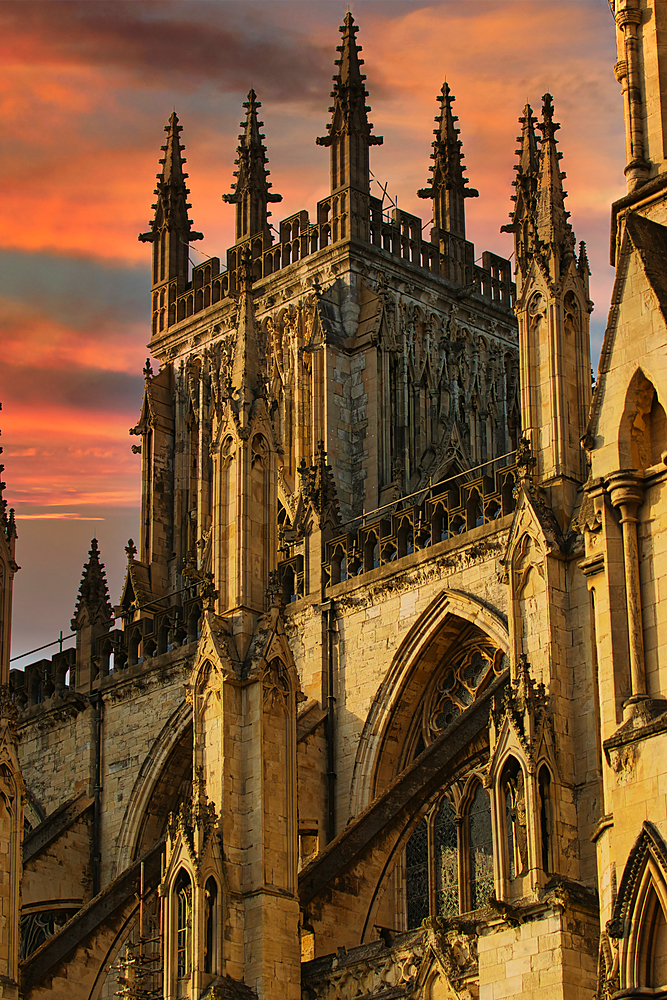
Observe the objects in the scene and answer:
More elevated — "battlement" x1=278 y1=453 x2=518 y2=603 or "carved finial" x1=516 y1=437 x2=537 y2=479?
"battlement" x1=278 y1=453 x2=518 y2=603

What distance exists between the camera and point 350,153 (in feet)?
116

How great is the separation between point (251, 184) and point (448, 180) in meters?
4.11

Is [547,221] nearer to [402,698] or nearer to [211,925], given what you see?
[402,698]

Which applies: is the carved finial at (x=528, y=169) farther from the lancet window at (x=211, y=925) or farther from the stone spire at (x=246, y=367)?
the lancet window at (x=211, y=925)

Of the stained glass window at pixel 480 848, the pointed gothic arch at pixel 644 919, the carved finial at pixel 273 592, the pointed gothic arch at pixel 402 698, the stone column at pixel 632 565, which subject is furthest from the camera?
the pointed gothic arch at pixel 402 698

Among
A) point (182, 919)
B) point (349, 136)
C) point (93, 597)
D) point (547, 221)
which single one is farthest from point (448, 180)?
point (182, 919)

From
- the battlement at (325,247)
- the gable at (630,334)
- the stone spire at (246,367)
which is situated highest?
the battlement at (325,247)

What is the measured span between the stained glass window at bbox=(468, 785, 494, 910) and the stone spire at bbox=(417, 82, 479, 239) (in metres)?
16.6

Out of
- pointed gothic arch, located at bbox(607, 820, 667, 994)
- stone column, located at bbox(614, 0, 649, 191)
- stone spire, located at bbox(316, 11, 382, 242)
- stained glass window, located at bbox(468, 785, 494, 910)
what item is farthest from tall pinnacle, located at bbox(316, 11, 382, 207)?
pointed gothic arch, located at bbox(607, 820, 667, 994)

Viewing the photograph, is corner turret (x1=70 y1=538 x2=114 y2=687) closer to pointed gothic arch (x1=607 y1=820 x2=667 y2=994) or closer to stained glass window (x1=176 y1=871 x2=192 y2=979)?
stained glass window (x1=176 y1=871 x2=192 y2=979)

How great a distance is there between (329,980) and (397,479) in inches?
571

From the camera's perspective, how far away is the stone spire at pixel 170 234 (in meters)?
39.5

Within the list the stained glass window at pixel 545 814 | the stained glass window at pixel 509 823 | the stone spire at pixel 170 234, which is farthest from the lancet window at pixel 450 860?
the stone spire at pixel 170 234

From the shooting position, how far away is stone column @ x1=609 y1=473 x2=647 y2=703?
450 inches
